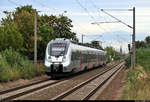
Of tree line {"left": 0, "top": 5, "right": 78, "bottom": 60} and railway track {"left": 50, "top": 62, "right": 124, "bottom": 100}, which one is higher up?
tree line {"left": 0, "top": 5, "right": 78, "bottom": 60}

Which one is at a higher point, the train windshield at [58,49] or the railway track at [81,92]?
the train windshield at [58,49]

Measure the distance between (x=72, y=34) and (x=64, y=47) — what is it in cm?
3334

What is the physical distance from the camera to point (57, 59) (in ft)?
89.1

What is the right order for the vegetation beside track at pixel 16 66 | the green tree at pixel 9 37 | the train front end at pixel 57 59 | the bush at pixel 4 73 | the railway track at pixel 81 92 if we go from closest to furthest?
the railway track at pixel 81 92, the bush at pixel 4 73, the vegetation beside track at pixel 16 66, the train front end at pixel 57 59, the green tree at pixel 9 37

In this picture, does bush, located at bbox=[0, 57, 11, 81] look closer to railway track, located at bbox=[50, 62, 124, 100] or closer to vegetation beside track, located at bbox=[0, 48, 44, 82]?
vegetation beside track, located at bbox=[0, 48, 44, 82]

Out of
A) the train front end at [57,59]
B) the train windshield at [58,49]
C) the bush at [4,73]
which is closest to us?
the bush at [4,73]

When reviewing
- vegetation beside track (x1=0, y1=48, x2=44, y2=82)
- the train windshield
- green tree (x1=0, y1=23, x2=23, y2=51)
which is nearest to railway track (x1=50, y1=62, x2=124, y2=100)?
the train windshield

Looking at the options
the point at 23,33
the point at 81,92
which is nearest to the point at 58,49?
the point at 81,92

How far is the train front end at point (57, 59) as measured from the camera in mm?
27000

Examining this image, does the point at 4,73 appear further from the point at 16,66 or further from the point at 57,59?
the point at 57,59

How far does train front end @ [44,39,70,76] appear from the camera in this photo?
27.0m

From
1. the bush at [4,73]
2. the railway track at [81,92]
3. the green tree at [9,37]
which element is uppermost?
the green tree at [9,37]

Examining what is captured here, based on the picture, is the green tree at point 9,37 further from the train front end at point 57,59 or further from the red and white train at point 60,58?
the train front end at point 57,59

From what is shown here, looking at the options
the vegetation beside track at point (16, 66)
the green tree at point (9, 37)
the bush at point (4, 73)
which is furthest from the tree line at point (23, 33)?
the bush at point (4, 73)
